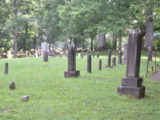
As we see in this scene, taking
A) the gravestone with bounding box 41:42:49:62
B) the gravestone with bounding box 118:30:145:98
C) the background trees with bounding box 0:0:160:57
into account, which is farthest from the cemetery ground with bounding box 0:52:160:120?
the background trees with bounding box 0:0:160:57

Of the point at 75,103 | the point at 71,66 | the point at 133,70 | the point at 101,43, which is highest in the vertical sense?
the point at 101,43

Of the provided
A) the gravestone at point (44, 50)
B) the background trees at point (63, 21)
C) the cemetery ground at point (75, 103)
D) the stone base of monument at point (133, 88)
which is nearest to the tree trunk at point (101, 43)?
the background trees at point (63, 21)

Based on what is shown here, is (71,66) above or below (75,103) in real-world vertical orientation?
above

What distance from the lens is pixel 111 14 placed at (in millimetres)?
25234

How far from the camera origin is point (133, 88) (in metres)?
9.19

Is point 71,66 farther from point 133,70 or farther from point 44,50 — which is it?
point 44,50

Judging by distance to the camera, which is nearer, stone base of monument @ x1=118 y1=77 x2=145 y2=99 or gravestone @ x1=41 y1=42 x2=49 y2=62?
stone base of monument @ x1=118 y1=77 x2=145 y2=99

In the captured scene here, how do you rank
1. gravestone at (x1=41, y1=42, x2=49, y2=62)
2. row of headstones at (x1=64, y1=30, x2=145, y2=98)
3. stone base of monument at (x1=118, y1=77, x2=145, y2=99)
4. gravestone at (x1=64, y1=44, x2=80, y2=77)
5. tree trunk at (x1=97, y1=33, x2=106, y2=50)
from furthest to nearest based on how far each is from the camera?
tree trunk at (x1=97, y1=33, x2=106, y2=50) → gravestone at (x1=41, y1=42, x2=49, y2=62) → gravestone at (x1=64, y1=44, x2=80, y2=77) → row of headstones at (x1=64, y1=30, x2=145, y2=98) → stone base of monument at (x1=118, y1=77, x2=145, y2=99)

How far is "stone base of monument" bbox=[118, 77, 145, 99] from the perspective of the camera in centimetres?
904

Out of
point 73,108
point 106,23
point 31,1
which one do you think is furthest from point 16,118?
point 31,1

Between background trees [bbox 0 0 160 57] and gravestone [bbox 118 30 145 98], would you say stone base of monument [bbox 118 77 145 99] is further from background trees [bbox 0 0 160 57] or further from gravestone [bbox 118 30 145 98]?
background trees [bbox 0 0 160 57]

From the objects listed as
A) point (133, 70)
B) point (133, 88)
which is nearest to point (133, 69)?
point (133, 70)

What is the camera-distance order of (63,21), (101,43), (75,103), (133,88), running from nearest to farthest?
(75,103)
(133,88)
(63,21)
(101,43)

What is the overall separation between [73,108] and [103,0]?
19.0 m
